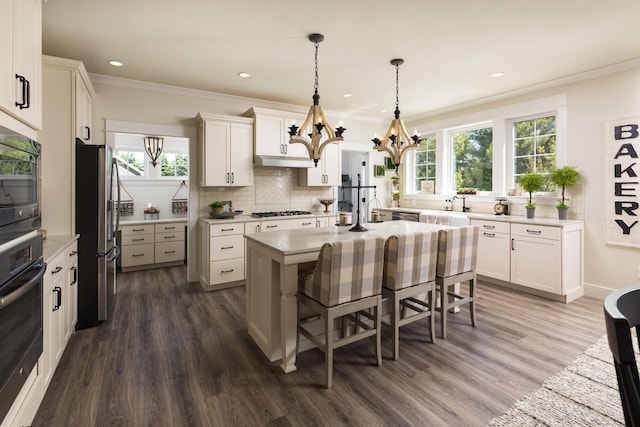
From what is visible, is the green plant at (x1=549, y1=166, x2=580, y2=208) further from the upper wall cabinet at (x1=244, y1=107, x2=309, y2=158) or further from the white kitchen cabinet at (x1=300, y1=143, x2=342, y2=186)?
the upper wall cabinet at (x1=244, y1=107, x2=309, y2=158)

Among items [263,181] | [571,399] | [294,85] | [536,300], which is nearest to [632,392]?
[571,399]

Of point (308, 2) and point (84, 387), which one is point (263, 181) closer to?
point (308, 2)

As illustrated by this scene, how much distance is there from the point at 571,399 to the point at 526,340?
82 cm

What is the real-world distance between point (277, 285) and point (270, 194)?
2.95m

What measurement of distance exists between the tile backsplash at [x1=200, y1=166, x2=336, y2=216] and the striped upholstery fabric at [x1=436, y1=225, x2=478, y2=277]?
9.84ft

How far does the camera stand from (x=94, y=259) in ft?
9.95

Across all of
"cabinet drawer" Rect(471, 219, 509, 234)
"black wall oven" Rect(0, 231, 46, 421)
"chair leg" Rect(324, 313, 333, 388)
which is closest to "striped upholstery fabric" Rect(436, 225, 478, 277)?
"chair leg" Rect(324, 313, 333, 388)

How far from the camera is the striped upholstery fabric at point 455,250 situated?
284 cm

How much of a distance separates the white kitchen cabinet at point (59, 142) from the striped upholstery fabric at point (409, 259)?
2790 millimetres

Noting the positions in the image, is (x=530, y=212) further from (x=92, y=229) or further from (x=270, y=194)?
(x=92, y=229)

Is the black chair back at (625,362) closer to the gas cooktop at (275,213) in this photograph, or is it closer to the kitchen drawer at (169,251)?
the gas cooktop at (275,213)

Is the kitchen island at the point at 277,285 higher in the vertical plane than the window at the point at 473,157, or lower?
lower

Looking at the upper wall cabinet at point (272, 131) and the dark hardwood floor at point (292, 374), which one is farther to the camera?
the upper wall cabinet at point (272, 131)

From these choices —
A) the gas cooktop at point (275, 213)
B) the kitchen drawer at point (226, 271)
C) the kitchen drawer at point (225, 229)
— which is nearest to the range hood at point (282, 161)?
the gas cooktop at point (275, 213)
